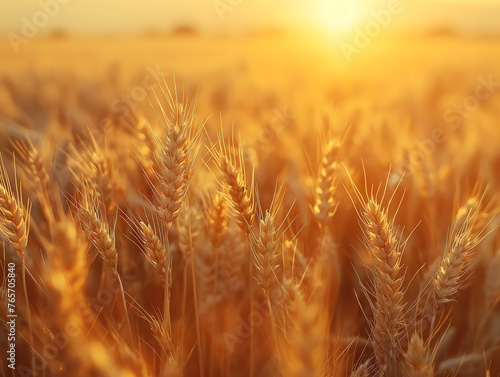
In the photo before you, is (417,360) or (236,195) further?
(236,195)

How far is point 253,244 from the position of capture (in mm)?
752

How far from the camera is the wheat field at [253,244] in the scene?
0.70 meters

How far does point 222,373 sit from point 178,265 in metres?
0.34

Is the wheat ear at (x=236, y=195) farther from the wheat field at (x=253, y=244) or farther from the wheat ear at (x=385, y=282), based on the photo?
the wheat ear at (x=385, y=282)

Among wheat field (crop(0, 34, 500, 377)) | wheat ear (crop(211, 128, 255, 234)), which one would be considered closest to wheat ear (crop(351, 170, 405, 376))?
wheat field (crop(0, 34, 500, 377))

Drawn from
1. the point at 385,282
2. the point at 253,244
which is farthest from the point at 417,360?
the point at 253,244

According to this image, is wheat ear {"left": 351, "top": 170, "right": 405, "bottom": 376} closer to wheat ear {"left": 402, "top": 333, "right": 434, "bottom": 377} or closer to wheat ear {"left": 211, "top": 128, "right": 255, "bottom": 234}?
wheat ear {"left": 402, "top": 333, "right": 434, "bottom": 377}

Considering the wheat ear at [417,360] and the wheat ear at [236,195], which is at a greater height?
the wheat ear at [236,195]

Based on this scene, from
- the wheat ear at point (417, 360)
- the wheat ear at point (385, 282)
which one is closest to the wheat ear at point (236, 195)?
the wheat ear at point (385, 282)

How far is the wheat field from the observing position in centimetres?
70

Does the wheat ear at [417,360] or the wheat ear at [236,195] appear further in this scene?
the wheat ear at [236,195]

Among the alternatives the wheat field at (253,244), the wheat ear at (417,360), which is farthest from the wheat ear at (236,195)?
the wheat ear at (417,360)

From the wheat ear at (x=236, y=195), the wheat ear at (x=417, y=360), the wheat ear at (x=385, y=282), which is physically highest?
the wheat ear at (x=236, y=195)

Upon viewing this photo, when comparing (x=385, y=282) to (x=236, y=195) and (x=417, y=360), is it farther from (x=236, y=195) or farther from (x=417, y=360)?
(x=236, y=195)
